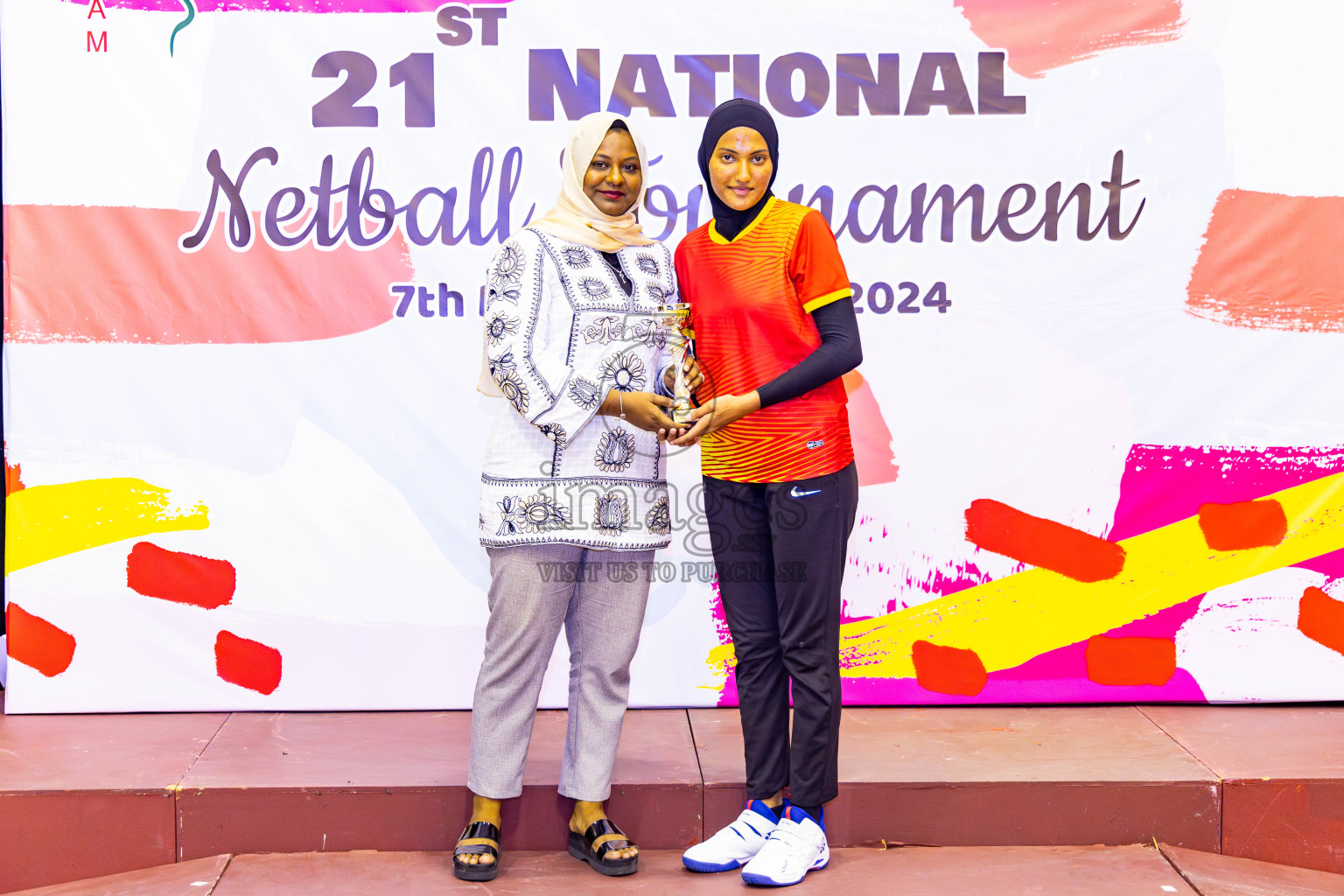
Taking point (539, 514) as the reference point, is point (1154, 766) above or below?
below

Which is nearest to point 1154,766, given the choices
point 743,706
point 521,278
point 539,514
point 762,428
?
point 743,706

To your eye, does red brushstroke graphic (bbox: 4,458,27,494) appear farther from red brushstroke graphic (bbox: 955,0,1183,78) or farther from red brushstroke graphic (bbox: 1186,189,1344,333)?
red brushstroke graphic (bbox: 1186,189,1344,333)

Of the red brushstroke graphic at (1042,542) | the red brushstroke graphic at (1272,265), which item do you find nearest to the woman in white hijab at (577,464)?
the red brushstroke graphic at (1042,542)

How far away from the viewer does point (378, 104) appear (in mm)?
3061

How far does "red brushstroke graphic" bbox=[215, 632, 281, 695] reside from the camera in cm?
312

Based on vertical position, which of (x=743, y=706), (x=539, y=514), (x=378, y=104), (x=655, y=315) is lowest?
(x=743, y=706)

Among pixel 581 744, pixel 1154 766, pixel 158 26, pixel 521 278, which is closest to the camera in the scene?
pixel 521 278

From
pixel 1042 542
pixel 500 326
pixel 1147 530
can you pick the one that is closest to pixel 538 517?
pixel 500 326

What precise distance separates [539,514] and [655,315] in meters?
0.46

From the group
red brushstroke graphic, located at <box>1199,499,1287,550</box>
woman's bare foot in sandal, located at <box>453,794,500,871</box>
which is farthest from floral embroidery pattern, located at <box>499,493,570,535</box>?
red brushstroke graphic, located at <box>1199,499,1287,550</box>

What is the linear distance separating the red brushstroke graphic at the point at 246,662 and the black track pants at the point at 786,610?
56.0 inches

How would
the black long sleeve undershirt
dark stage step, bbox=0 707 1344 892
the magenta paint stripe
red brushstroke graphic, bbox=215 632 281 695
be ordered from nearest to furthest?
the black long sleeve undershirt → dark stage step, bbox=0 707 1344 892 → the magenta paint stripe → red brushstroke graphic, bbox=215 632 281 695

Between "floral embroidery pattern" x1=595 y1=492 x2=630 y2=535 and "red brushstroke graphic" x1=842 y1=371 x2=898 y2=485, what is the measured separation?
1019mm

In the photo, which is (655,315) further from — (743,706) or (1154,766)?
(1154,766)
